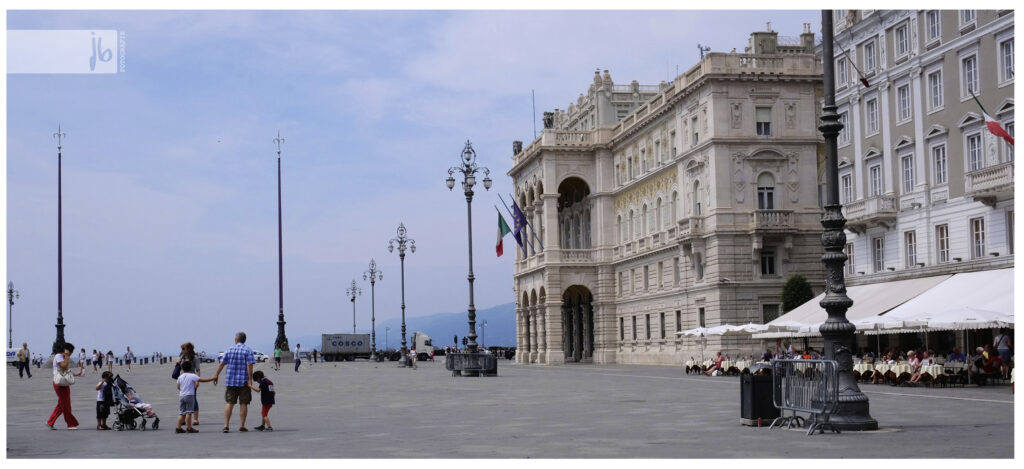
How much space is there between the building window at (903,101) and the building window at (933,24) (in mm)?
2386

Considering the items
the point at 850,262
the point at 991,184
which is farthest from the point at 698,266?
the point at 991,184

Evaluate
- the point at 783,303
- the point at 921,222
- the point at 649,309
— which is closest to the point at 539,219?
the point at 649,309

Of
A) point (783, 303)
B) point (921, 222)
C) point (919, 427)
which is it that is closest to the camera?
point (919, 427)

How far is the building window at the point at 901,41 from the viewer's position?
4603 cm

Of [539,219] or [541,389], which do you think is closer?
[541,389]

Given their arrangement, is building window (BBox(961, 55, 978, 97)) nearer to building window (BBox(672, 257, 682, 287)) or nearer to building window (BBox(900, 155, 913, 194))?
building window (BBox(900, 155, 913, 194))

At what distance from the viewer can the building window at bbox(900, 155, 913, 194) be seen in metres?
46.4

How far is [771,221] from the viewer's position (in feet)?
201

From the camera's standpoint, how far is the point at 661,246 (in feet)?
226

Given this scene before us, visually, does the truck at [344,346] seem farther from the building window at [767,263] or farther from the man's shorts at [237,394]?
the man's shorts at [237,394]

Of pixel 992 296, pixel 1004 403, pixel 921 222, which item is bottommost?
pixel 1004 403

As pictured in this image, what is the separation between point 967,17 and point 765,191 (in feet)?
70.9

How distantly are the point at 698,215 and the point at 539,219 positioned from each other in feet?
73.5

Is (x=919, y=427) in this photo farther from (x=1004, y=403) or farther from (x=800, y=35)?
(x=800, y=35)
